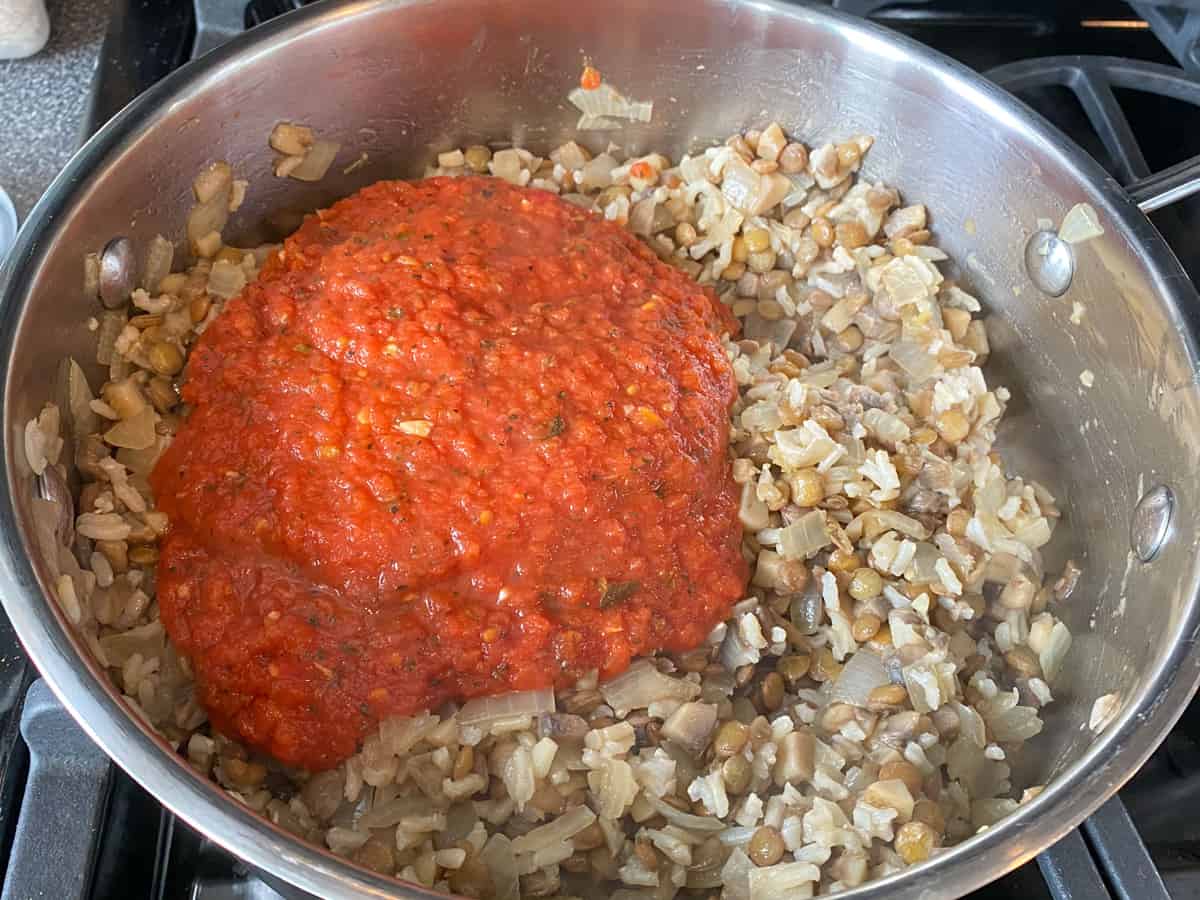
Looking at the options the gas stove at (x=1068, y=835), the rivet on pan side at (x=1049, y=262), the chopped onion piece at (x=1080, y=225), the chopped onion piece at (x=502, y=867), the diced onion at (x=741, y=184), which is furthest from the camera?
the diced onion at (x=741, y=184)

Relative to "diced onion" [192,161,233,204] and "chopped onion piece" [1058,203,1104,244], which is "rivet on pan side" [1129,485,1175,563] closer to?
"chopped onion piece" [1058,203,1104,244]

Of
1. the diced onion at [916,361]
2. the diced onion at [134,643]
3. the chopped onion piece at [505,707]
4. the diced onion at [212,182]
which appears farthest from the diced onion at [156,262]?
the diced onion at [916,361]

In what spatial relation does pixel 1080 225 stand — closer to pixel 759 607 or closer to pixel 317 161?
pixel 759 607

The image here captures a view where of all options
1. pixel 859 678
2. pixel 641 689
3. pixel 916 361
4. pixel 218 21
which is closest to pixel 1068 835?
pixel 859 678

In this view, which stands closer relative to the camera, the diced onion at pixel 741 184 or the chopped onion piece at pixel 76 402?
the chopped onion piece at pixel 76 402

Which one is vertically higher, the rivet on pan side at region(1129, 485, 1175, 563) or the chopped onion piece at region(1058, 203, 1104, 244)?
the chopped onion piece at region(1058, 203, 1104, 244)

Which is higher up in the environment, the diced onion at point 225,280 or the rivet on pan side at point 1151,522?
the rivet on pan side at point 1151,522

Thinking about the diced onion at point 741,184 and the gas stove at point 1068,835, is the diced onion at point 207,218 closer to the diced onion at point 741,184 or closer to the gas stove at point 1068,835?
the gas stove at point 1068,835

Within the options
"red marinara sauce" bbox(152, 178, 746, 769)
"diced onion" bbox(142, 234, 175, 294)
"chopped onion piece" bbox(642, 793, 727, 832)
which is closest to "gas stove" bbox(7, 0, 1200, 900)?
"red marinara sauce" bbox(152, 178, 746, 769)
